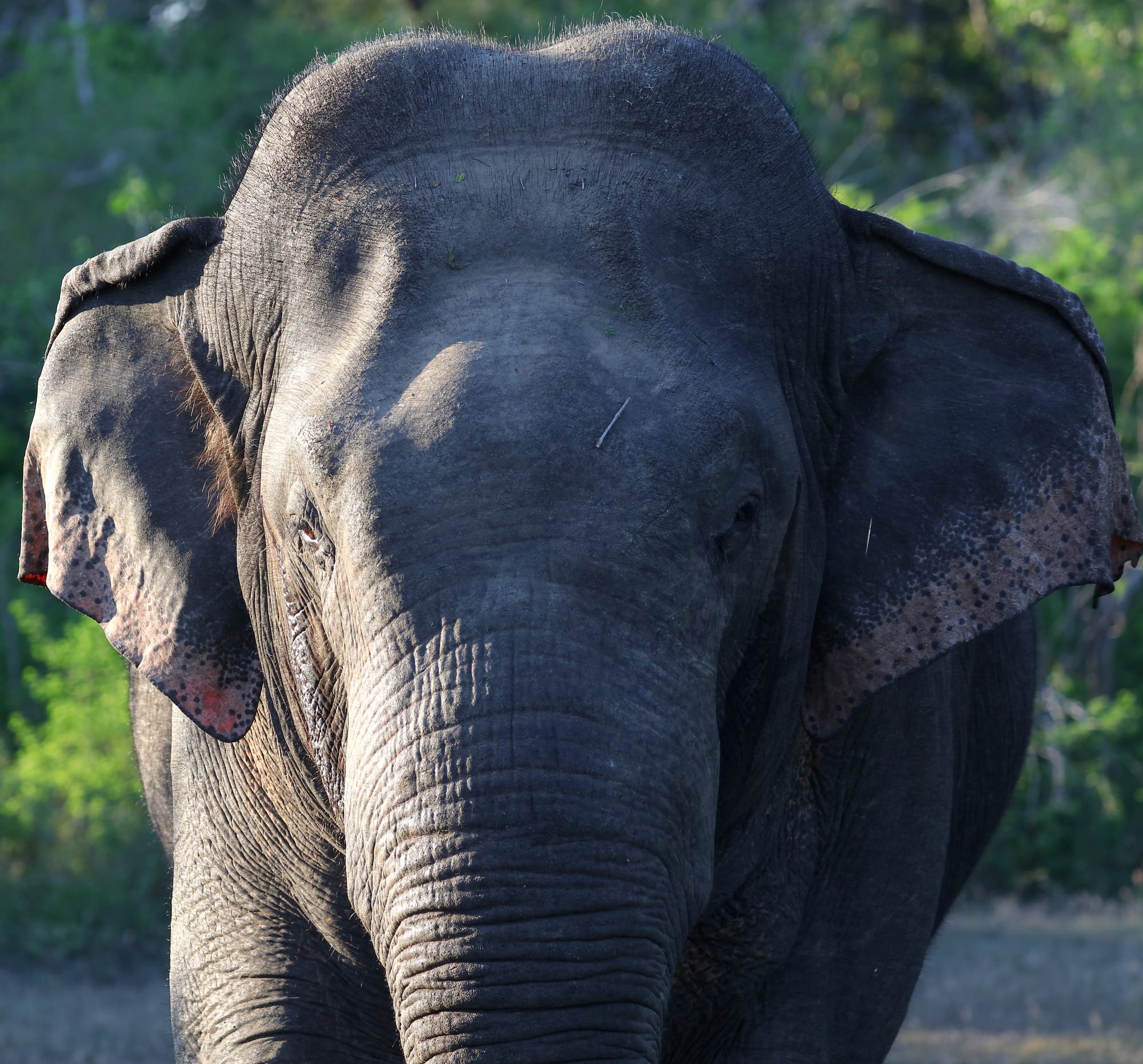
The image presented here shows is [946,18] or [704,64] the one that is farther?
[946,18]

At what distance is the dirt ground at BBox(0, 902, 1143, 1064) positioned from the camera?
716 cm

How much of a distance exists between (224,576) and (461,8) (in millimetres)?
20127

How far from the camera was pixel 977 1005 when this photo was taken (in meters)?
8.05

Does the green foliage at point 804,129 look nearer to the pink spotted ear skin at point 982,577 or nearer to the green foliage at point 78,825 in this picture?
the green foliage at point 78,825

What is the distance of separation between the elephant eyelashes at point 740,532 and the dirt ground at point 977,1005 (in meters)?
4.54

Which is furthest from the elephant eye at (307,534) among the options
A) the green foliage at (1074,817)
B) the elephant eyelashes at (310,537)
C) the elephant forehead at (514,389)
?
the green foliage at (1074,817)

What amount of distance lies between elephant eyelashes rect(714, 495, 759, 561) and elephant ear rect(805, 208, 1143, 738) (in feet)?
1.58

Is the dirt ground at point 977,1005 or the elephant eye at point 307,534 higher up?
the elephant eye at point 307,534

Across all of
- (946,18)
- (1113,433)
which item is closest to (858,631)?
(1113,433)

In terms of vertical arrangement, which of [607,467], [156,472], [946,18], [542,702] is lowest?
[946,18]

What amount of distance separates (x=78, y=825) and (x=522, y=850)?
7673 millimetres

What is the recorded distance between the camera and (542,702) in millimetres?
2543

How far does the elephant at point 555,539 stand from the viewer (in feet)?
8.42

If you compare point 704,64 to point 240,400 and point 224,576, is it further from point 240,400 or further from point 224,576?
point 224,576
